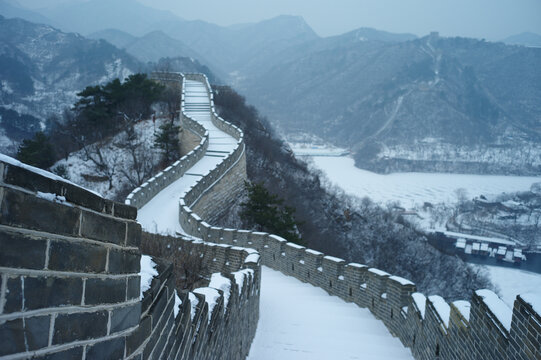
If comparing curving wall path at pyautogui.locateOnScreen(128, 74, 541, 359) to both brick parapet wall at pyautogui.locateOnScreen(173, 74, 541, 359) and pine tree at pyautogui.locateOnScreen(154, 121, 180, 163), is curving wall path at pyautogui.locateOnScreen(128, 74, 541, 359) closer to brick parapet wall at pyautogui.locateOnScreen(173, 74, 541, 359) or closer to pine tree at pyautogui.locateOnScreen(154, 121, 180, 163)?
brick parapet wall at pyautogui.locateOnScreen(173, 74, 541, 359)

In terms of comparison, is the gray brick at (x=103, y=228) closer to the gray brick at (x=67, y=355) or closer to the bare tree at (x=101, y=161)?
the gray brick at (x=67, y=355)

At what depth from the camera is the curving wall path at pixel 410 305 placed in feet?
10.6

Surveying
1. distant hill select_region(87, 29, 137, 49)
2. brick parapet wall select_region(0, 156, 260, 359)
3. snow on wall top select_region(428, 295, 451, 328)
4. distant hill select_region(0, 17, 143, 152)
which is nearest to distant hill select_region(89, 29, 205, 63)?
distant hill select_region(87, 29, 137, 49)

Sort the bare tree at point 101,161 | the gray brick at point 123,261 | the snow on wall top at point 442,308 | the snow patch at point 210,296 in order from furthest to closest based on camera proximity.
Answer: the bare tree at point 101,161, the snow on wall top at point 442,308, the snow patch at point 210,296, the gray brick at point 123,261

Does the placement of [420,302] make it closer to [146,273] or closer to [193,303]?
[193,303]

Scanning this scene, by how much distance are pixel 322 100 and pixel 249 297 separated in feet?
628

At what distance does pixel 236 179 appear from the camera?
22.5 metres

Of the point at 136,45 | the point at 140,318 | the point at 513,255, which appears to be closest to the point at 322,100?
the point at 136,45

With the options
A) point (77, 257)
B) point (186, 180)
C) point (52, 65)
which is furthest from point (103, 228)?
point (52, 65)

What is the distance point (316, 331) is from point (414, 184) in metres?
106

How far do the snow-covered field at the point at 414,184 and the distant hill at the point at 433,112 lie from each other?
6538 mm

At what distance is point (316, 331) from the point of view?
7414 millimetres

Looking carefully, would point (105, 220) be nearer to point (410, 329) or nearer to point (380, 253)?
point (410, 329)

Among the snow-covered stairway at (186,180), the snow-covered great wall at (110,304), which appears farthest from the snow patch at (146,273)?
the snow-covered stairway at (186,180)
